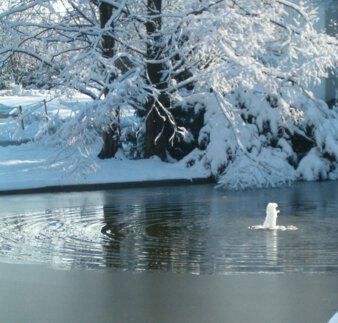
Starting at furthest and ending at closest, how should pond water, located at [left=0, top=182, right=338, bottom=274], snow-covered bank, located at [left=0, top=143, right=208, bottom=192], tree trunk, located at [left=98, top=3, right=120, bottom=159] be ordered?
tree trunk, located at [left=98, top=3, right=120, bottom=159] < snow-covered bank, located at [left=0, top=143, right=208, bottom=192] < pond water, located at [left=0, top=182, right=338, bottom=274]

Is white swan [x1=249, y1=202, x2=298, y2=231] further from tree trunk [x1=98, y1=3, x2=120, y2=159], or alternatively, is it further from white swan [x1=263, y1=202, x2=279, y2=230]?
tree trunk [x1=98, y1=3, x2=120, y2=159]

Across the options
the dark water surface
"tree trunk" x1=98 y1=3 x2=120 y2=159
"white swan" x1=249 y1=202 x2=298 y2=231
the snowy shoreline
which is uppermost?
"tree trunk" x1=98 y1=3 x2=120 y2=159

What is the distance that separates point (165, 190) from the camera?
2162cm

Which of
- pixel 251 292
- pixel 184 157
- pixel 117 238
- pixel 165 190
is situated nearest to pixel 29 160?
pixel 184 157

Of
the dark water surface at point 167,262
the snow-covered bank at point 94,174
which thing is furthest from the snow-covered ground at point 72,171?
the dark water surface at point 167,262

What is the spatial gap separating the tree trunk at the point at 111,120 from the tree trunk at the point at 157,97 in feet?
2.87

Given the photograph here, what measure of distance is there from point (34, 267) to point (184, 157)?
47.1ft

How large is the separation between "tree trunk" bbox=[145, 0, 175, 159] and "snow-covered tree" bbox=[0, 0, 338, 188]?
0.03 meters

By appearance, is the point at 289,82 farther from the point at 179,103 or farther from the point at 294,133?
the point at 179,103

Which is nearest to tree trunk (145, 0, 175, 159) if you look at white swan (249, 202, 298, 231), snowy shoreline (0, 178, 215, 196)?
snowy shoreline (0, 178, 215, 196)

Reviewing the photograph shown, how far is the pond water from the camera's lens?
444 inches

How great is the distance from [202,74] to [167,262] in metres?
12.0

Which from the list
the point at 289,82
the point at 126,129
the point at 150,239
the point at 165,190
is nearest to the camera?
the point at 150,239

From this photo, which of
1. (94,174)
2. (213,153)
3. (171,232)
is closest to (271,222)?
(171,232)
